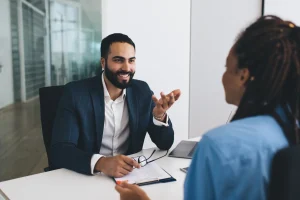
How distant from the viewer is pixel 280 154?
629mm

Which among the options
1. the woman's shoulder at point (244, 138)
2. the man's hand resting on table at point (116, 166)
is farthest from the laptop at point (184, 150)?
the woman's shoulder at point (244, 138)

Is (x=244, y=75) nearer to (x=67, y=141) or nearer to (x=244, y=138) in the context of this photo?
(x=244, y=138)

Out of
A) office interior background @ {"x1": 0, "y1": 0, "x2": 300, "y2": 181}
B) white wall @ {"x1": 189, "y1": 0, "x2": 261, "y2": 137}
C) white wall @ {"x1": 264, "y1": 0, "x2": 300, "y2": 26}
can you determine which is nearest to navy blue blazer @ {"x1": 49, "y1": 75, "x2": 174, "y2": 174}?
office interior background @ {"x1": 0, "y1": 0, "x2": 300, "y2": 181}

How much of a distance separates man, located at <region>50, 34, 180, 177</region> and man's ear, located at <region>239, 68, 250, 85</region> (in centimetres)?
82

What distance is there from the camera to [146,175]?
133 cm

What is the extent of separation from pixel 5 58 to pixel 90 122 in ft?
2.97

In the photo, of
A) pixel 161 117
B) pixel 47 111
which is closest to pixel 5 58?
pixel 47 111

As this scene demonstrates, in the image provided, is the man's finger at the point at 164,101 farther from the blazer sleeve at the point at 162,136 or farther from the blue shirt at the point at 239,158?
the blue shirt at the point at 239,158

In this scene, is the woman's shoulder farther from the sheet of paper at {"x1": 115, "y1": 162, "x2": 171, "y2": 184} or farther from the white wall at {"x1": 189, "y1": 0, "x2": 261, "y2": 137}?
the white wall at {"x1": 189, "y1": 0, "x2": 261, "y2": 137}

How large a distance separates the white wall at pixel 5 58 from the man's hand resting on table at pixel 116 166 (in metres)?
1.24

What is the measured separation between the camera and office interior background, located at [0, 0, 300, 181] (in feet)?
7.40

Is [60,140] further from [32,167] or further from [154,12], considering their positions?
[154,12]

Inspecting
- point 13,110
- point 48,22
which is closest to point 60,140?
point 13,110

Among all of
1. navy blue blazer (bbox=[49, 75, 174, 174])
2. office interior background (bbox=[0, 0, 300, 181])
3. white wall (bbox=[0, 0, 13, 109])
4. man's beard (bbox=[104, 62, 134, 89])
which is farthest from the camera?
office interior background (bbox=[0, 0, 300, 181])
